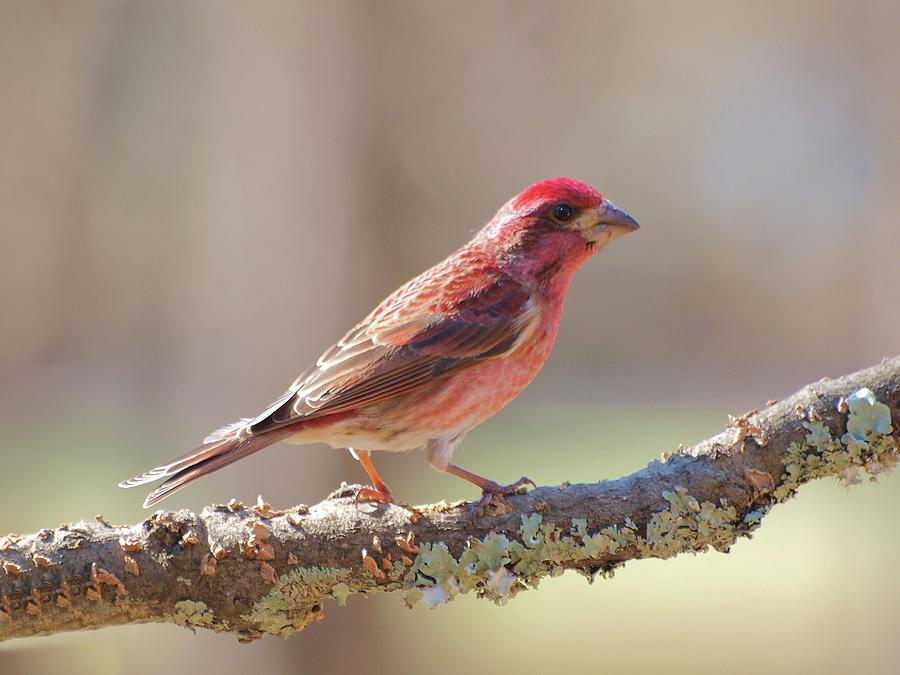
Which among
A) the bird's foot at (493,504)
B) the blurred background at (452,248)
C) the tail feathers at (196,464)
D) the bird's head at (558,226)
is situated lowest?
the bird's foot at (493,504)

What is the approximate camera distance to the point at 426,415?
3623 millimetres

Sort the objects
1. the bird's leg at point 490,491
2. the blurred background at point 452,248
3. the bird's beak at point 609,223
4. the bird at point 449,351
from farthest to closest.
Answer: the blurred background at point 452,248, the bird's beak at point 609,223, the bird at point 449,351, the bird's leg at point 490,491

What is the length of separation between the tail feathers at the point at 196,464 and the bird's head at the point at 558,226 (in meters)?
1.28

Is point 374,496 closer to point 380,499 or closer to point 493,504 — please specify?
point 380,499

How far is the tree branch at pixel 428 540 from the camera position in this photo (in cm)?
258

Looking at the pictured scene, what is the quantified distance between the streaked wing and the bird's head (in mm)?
152

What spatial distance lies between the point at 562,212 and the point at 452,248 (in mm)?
9828

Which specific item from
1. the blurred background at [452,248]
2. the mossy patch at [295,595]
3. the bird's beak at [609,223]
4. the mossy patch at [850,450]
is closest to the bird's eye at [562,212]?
the bird's beak at [609,223]

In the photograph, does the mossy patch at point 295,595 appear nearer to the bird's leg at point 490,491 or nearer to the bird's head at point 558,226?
the bird's leg at point 490,491

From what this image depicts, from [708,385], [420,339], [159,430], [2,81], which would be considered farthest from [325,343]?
[708,385]

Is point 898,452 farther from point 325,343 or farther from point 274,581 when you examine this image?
point 325,343

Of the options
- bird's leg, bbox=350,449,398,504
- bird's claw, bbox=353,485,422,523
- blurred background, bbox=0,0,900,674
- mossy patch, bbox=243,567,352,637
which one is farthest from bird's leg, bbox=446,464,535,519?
blurred background, bbox=0,0,900,674

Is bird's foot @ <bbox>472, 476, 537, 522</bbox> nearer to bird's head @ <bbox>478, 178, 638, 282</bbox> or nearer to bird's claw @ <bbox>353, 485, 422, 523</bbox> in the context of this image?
bird's claw @ <bbox>353, 485, 422, 523</bbox>

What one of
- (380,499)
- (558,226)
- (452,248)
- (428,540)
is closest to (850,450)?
(428,540)
